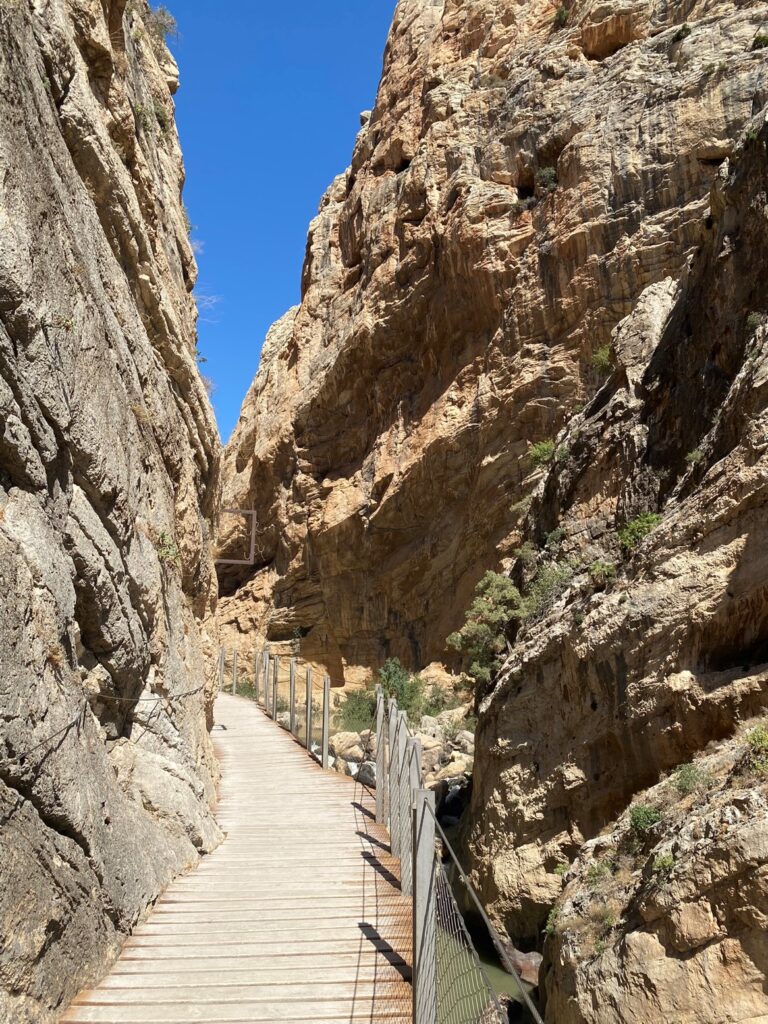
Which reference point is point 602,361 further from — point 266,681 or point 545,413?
point 266,681

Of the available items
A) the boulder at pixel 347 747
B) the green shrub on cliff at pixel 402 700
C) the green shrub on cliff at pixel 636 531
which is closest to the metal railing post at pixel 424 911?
the green shrub on cliff at pixel 636 531

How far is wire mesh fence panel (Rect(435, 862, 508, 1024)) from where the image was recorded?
3.68m

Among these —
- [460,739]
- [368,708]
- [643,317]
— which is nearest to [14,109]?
[643,317]

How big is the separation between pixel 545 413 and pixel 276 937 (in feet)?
66.1

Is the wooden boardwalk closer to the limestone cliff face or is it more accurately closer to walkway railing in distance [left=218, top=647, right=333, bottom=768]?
the limestone cliff face

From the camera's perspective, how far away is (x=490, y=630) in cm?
1666

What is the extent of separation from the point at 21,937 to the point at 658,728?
22.7 feet

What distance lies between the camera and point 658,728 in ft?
28.8

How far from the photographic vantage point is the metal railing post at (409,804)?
5.70m

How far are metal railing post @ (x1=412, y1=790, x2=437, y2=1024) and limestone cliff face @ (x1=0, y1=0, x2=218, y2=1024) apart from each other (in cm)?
183

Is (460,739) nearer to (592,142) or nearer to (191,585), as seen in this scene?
(191,585)

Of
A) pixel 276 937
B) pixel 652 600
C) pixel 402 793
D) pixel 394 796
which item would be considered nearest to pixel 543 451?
pixel 652 600

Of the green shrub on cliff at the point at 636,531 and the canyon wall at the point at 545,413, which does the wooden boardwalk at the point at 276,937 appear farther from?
the green shrub on cliff at the point at 636,531

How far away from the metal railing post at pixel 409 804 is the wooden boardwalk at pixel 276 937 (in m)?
0.14
